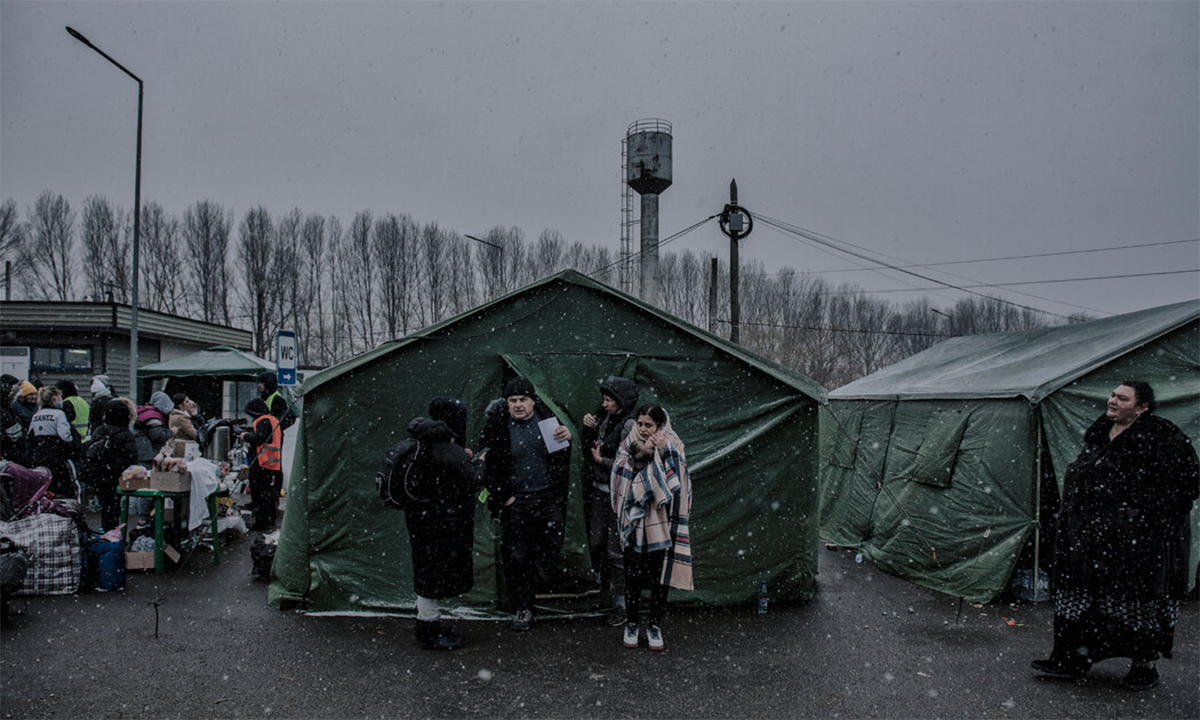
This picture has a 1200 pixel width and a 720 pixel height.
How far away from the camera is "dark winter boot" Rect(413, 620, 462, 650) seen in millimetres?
4961

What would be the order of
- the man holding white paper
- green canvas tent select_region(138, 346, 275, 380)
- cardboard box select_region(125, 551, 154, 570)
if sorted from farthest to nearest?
green canvas tent select_region(138, 346, 275, 380)
cardboard box select_region(125, 551, 154, 570)
the man holding white paper

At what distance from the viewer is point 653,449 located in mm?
4945

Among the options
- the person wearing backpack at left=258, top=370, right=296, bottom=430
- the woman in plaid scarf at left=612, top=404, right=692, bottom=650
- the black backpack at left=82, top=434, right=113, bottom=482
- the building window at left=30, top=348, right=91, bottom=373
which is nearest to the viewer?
the woman in plaid scarf at left=612, top=404, right=692, bottom=650

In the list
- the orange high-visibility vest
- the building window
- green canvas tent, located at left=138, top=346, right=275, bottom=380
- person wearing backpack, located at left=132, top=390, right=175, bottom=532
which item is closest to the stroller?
person wearing backpack, located at left=132, top=390, right=175, bottom=532

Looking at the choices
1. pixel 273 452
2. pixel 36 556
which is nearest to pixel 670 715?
pixel 36 556

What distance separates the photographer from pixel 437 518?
4.88 meters

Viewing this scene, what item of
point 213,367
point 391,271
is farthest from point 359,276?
point 213,367

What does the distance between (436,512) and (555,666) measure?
1.26 m

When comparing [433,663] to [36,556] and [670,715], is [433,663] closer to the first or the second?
[670,715]

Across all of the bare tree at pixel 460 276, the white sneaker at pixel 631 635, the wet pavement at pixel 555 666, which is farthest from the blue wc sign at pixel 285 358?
the bare tree at pixel 460 276

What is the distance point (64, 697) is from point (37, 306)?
2031cm

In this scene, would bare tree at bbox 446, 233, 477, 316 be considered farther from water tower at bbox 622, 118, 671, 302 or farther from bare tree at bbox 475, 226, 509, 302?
water tower at bbox 622, 118, 671, 302

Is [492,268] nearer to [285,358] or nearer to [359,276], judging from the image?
[359,276]

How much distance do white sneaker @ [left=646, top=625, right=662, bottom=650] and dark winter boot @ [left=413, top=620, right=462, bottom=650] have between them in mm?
1296
